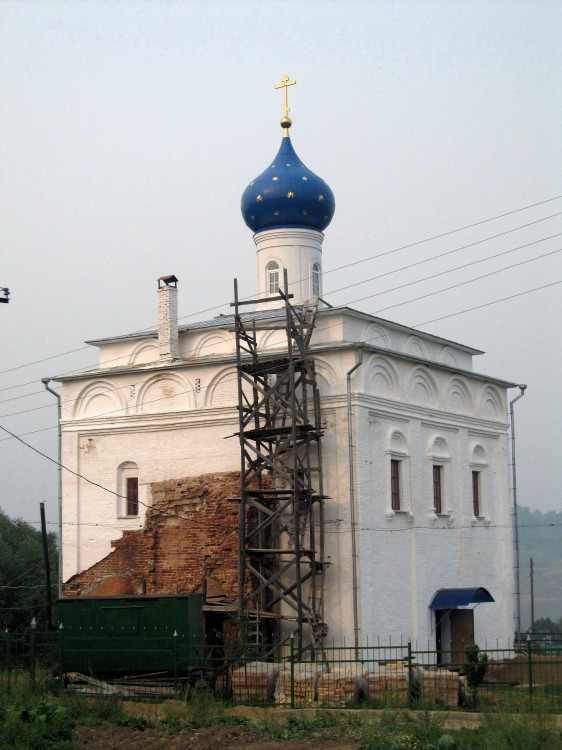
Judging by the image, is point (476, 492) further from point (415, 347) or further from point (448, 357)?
point (415, 347)

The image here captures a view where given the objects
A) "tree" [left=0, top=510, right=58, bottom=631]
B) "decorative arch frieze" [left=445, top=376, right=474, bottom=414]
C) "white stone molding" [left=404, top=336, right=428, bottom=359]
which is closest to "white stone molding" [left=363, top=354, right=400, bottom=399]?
"white stone molding" [left=404, top=336, right=428, bottom=359]

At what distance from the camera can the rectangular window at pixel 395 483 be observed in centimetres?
2259

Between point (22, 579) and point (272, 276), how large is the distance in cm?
2052

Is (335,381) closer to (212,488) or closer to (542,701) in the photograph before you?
(212,488)

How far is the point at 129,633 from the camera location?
19500mm

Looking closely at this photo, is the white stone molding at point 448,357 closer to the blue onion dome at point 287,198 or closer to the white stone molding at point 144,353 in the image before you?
the blue onion dome at point 287,198

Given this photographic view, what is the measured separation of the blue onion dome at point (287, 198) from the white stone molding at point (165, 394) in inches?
169

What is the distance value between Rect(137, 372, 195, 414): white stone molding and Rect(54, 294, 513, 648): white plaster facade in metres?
0.03

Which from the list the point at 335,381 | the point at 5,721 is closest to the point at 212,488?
the point at 335,381

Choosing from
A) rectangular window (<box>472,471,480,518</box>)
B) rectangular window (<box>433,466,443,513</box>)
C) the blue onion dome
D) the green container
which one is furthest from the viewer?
rectangular window (<box>472,471,480,518</box>)

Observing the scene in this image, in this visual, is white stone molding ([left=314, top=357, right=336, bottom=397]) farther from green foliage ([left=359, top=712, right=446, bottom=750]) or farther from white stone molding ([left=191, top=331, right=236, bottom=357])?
green foliage ([left=359, top=712, right=446, bottom=750])

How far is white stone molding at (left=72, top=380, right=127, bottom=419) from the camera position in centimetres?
2433

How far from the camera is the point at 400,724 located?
1377 centimetres

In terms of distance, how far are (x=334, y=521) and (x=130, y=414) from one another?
543cm
